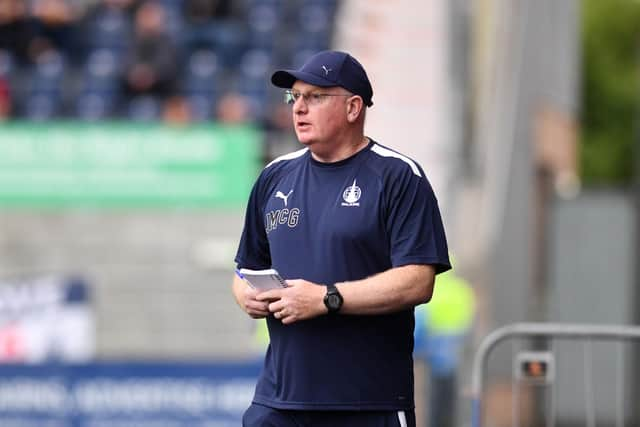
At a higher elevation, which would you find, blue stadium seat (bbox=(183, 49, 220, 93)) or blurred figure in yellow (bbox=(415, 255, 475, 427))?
blue stadium seat (bbox=(183, 49, 220, 93))

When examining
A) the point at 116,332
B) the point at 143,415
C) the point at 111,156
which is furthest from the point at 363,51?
the point at 143,415

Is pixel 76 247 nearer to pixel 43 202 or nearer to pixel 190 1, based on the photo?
pixel 43 202

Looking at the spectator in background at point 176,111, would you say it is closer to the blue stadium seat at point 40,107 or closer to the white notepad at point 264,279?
the blue stadium seat at point 40,107

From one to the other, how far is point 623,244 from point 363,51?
383 centimetres

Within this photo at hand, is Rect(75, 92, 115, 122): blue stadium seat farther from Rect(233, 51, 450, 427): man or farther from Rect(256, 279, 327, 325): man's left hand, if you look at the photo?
Rect(256, 279, 327, 325): man's left hand

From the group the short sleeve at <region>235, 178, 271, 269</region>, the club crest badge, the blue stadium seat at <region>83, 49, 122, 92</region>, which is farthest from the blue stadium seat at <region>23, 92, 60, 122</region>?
the club crest badge

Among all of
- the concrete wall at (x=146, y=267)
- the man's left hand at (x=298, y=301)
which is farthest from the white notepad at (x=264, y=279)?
the concrete wall at (x=146, y=267)

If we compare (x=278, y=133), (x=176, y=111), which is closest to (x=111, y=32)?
(x=176, y=111)

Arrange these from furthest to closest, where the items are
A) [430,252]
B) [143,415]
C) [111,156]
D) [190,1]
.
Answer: [190,1]
[111,156]
[143,415]
[430,252]

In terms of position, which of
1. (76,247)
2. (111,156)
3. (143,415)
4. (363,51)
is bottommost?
(143,415)

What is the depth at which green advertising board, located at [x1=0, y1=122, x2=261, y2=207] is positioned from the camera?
16.7m

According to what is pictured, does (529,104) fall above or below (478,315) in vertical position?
above

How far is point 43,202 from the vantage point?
17.1 metres

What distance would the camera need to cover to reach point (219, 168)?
16688mm
